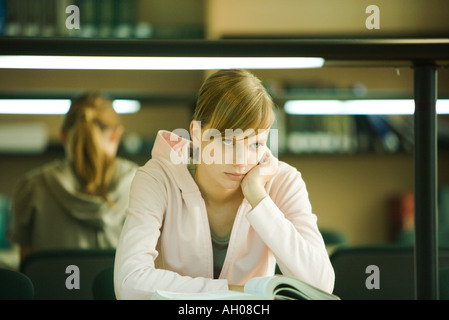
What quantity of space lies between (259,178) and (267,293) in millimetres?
194

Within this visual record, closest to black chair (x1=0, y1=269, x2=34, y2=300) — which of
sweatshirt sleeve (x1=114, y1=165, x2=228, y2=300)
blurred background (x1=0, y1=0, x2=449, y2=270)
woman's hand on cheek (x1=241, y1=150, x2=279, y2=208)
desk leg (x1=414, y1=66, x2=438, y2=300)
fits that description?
sweatshirt sleeve (x1=114, y1=165, x2=228, y2=300)

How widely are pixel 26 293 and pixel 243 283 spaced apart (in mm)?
364

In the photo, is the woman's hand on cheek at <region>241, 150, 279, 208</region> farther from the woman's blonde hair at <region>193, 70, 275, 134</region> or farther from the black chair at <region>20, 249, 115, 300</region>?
the black chair at <region>20, 249, 115, 300</region>

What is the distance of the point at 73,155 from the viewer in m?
1.49

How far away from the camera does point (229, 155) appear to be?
89 centimetres

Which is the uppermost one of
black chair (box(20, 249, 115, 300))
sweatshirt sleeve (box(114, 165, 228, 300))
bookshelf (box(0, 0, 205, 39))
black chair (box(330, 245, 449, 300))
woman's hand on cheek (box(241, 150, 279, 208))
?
bookshelf (box(0, 0, 205, 39))

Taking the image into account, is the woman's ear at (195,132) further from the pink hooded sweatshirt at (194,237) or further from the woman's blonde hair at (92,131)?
the woman's blonde hair at (92,131)

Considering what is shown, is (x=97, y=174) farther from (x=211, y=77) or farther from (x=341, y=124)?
(x=341, y=124)

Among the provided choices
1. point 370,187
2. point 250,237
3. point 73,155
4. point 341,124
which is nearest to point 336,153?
point 341,124

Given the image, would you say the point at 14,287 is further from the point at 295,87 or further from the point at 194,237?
the point at 295,87

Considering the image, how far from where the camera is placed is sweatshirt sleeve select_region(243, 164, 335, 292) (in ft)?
2.87

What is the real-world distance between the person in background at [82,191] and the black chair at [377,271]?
0.41 meters

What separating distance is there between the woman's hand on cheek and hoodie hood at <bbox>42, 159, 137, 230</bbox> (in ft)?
0.66
